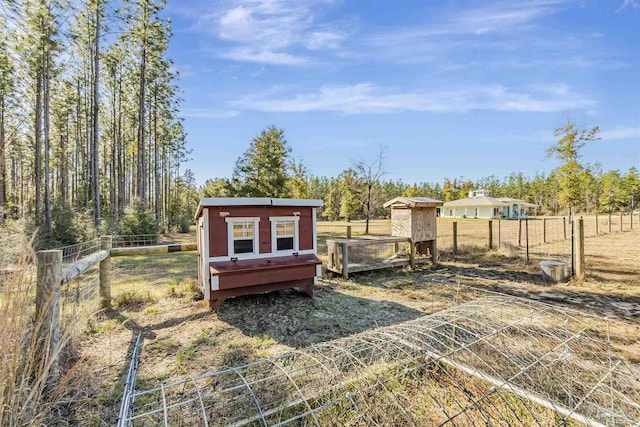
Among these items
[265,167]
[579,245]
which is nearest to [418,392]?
[579,245]

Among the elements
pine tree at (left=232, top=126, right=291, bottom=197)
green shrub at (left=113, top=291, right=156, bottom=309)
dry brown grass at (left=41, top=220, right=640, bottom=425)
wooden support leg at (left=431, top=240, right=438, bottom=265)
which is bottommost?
dry brown grass at (left=41, top=220, right=640, bottom=425)

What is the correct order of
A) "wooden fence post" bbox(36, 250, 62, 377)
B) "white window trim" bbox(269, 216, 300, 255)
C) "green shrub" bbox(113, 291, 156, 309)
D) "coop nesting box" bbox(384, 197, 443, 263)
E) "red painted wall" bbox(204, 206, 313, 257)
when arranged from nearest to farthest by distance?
"wooden fence post" bbox(36, 250, 62, 377) → "red painted wall" bbox(204, 206, 313, 257) → "green shrub" bbox(113, 291, 156, 309) → "white window trim" bbox(269, 216, 300, 255) → "coop nesting box" bbox(384, 197, 443, 263)

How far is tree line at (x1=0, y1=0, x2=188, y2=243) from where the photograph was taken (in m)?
11.3

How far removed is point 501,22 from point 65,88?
22791mm

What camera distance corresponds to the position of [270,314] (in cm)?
547

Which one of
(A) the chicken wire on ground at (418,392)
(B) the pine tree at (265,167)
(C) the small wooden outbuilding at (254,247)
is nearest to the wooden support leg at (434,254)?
(C) the small wooden outbuilding at (254,247)

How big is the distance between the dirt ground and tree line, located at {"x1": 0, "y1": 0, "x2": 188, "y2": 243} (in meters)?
3.35

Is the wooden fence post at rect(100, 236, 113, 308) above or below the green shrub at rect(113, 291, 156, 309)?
above

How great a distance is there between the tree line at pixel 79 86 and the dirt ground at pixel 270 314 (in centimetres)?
335

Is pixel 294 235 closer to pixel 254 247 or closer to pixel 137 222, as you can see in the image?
pixel 254 247

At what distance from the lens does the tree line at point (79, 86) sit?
11312 millimetres

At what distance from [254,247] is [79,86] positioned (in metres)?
20.6

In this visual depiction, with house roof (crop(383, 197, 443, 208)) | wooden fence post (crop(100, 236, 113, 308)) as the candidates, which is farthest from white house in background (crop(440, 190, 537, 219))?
wooden fence post (crop(100, 236, 113, 308))

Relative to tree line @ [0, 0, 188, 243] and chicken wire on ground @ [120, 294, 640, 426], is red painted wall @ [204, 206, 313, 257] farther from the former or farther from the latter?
tree line @ [0, 0, 188, 243]
